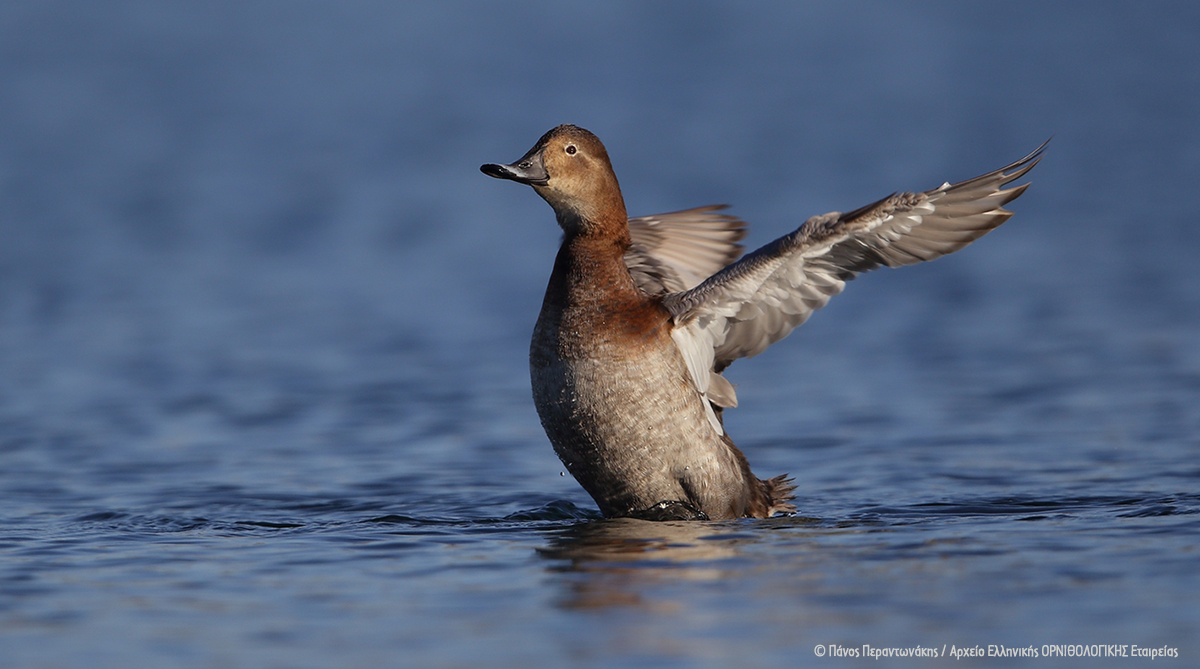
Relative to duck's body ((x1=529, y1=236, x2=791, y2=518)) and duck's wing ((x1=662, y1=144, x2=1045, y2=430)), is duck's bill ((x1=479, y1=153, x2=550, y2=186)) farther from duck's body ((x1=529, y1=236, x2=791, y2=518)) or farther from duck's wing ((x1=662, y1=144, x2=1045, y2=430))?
duck's wing ((x1=662, y1=144, x2=1045, y2=430))

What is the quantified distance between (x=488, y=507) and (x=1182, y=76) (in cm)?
2362

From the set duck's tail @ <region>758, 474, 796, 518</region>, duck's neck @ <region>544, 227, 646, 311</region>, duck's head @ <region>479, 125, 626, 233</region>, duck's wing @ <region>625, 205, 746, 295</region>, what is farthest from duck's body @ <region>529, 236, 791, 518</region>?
duck's wing @ <region>625, 205, 746, 295</region>

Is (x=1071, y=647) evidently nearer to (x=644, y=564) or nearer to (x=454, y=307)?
(x=644, y=564)

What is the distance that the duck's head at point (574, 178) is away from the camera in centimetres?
716

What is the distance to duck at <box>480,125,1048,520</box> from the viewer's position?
6.66 m

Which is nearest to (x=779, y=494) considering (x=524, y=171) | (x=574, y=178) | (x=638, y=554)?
(x=638, y=554)

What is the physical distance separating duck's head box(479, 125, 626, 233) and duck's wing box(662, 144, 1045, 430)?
1.80ft

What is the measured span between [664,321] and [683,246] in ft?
5.57

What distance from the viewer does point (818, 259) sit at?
6832 mm

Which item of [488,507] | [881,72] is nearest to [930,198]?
[488,507]

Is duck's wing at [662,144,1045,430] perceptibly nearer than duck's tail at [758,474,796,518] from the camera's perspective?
Yes

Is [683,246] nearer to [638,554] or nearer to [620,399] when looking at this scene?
[620,399]

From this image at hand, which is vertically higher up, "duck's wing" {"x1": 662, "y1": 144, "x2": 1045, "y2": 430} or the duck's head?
the duck's head

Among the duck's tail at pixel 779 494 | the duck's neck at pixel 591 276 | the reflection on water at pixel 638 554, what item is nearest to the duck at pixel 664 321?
the duck's neck at pixel 591 276
